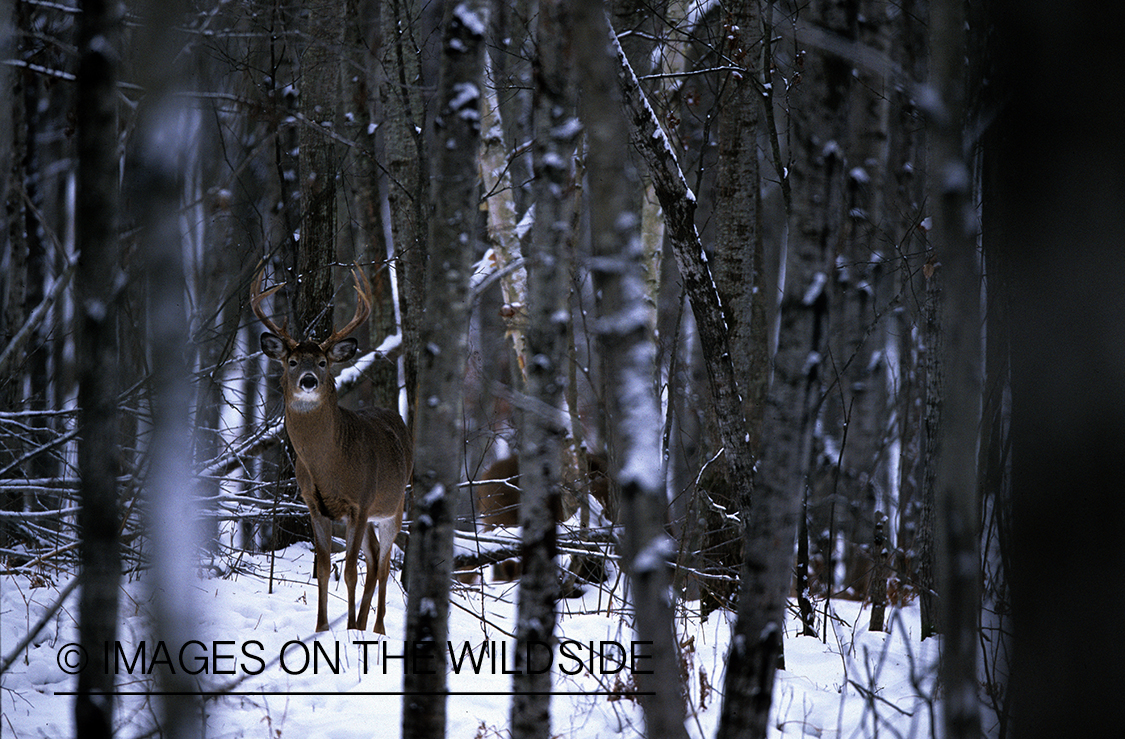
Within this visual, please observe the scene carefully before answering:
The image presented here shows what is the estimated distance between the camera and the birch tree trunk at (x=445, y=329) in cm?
295

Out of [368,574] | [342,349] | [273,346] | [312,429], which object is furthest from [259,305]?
[368,574]

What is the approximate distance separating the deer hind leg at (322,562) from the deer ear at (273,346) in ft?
3.85

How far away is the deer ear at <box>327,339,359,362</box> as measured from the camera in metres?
6.43

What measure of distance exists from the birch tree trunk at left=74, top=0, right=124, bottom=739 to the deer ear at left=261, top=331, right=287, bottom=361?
4108 millimetres

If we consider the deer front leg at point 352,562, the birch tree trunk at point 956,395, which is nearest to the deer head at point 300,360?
the deer front leg at point 352,562

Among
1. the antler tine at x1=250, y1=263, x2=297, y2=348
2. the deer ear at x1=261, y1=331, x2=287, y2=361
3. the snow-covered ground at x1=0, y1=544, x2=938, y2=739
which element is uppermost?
the antler tine at x1=250, y1=263, x2=297, y2=348

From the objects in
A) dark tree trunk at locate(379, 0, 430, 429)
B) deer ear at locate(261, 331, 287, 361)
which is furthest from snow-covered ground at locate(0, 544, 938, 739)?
dark tree trunk at locate(379, 0, 430, 429)

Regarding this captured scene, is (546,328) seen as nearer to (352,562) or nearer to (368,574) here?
(352,562)

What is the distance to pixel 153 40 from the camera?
1.65 meters

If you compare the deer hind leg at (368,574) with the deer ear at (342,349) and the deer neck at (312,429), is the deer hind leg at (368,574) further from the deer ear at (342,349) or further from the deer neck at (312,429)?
the deer ear at (342,349)

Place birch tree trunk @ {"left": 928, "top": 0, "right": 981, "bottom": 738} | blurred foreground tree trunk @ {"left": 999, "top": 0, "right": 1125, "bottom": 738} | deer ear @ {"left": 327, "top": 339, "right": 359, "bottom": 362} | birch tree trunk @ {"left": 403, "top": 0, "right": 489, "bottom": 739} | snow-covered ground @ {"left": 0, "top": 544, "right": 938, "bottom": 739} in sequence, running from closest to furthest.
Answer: blurred foreground tree trunk @ {"left": 999, "top": 0, "right": 1125, "bottom": 738}, birch tree trunk @ {"left": 928, "top": 0, "right": 981, "bottom": 738}, birch tree trunk @ {"left": 403, "top": 0, "right": 489, "bottom": 739}, snow-covered ground @ {"left": 0, "top": 544, "right": 938, "bottom": 739}, deer ear @ {"left": 327, "top": 339, "right": 359, "bottom": 362}

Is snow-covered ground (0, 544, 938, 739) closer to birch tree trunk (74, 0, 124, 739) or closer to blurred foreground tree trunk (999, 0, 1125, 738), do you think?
birch tree trunk (74, 0, 124, 739)

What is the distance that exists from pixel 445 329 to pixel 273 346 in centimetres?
361

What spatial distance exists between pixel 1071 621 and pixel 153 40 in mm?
1961
